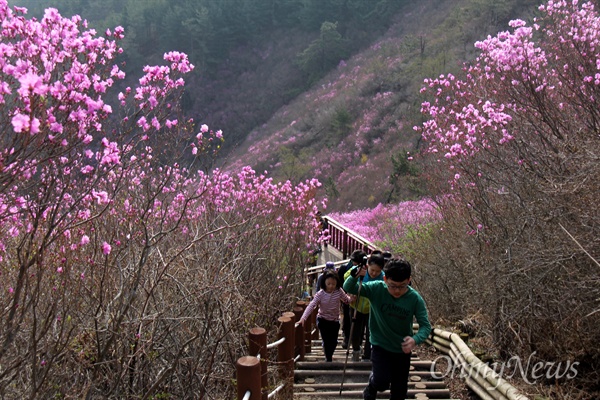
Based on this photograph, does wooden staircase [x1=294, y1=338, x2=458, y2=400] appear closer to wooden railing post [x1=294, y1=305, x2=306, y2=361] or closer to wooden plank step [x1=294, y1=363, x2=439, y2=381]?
wooden plank step [x1=294, y1=363, x2=439, y2=381]

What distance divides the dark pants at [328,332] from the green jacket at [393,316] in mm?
1853

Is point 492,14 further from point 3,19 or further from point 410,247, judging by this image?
point 3,19

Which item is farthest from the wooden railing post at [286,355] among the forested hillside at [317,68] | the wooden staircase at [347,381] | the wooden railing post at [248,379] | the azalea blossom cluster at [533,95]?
the forested hillside at [317,68]

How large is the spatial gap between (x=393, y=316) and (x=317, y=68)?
37554mm

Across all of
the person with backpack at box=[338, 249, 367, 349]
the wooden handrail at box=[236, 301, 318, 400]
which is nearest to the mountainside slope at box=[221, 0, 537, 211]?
the person with backpack at box=[338, 249, 367, 349]

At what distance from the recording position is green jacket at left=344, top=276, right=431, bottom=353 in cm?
338

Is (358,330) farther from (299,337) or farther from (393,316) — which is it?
(393,316)

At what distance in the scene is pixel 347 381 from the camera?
195 inches

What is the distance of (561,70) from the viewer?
607 centimetres

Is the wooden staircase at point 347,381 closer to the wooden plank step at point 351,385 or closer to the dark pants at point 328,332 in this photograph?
the wooden plank step at point 351,385

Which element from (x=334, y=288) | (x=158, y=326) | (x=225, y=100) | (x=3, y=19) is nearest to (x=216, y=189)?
(x=334, y=288)

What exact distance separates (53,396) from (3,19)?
2.51m

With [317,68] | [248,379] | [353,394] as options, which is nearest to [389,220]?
[353,394]

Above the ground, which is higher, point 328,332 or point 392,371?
point 392,371
